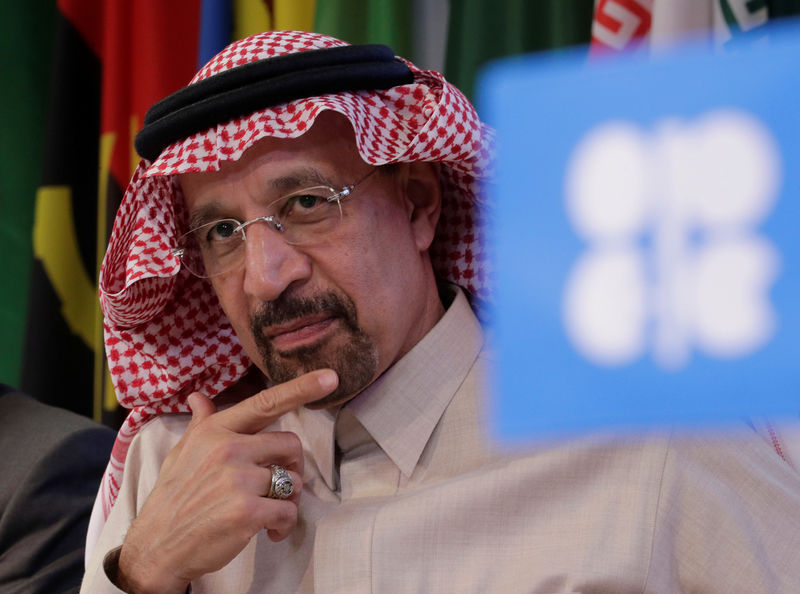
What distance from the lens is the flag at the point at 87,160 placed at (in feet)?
8.02

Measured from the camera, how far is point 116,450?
1667 mm

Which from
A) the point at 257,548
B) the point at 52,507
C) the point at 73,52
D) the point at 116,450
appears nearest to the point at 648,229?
the point at 257,548

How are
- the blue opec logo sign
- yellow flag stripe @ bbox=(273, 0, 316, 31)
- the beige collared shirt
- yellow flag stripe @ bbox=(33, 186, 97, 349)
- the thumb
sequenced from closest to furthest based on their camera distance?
the blue opec logo sign → the beige collared shirt → the thumb → yellow flag stripe @ bbox=(273, 0, 316, 31) → yellow flag stripe @ bbox=(33, 186, 97, 349)

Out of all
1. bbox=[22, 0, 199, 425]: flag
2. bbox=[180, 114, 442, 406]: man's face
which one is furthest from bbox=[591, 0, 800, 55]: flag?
bbox=[22, 0, 199, 425]: flag

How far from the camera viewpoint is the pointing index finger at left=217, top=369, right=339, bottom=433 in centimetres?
132

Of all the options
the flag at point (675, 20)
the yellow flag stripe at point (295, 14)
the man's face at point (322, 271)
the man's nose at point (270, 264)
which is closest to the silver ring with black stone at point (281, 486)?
the man's face at point (322, 271)

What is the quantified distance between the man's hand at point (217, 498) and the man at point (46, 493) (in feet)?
1.49

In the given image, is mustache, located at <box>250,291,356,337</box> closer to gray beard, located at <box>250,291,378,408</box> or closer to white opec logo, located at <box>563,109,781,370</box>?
gray beard, located at <box>250,291,378,408</box>

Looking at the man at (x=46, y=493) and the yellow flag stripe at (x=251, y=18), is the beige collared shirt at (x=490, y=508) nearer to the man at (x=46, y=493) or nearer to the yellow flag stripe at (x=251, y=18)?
the man at (x=46, y=493)

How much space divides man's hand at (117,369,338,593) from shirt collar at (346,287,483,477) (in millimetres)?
107

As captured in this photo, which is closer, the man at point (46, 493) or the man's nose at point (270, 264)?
Answer: the man's nose at point (270, 264)

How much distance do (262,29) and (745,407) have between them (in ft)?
7.12

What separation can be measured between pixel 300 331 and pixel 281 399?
0.10 m

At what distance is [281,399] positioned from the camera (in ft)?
4.33
